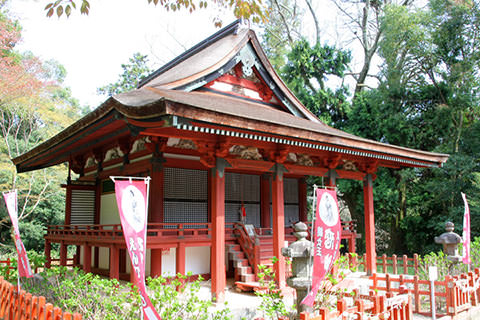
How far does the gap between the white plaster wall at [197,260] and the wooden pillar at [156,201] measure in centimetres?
105

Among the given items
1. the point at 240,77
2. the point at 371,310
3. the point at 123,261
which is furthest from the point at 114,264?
the point at 240,77

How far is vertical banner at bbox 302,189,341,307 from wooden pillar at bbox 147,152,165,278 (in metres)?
5.16

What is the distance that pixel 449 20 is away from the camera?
18.0m

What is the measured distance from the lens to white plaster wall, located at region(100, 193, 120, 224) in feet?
41.0

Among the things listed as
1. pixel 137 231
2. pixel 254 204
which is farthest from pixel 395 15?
pixel 137 231

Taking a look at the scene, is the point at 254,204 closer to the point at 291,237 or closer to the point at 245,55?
the point at 291,237

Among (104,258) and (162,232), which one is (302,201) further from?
(104,258)

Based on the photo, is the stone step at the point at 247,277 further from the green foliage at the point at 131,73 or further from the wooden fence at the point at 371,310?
the green foliage at the point at 131,73

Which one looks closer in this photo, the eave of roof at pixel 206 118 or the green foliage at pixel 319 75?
the eave of roof at pixel 206 118

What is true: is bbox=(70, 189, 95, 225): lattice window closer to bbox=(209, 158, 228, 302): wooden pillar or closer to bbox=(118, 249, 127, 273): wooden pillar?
bbox=(118, 249, 127, 273): wooden pillar

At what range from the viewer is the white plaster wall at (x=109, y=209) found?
12.5 metres

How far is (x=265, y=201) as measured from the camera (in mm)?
13375

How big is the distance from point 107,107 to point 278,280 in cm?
558

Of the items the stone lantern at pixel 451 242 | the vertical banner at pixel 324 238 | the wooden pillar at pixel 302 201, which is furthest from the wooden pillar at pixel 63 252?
the stone lantern at pixel 451 242
